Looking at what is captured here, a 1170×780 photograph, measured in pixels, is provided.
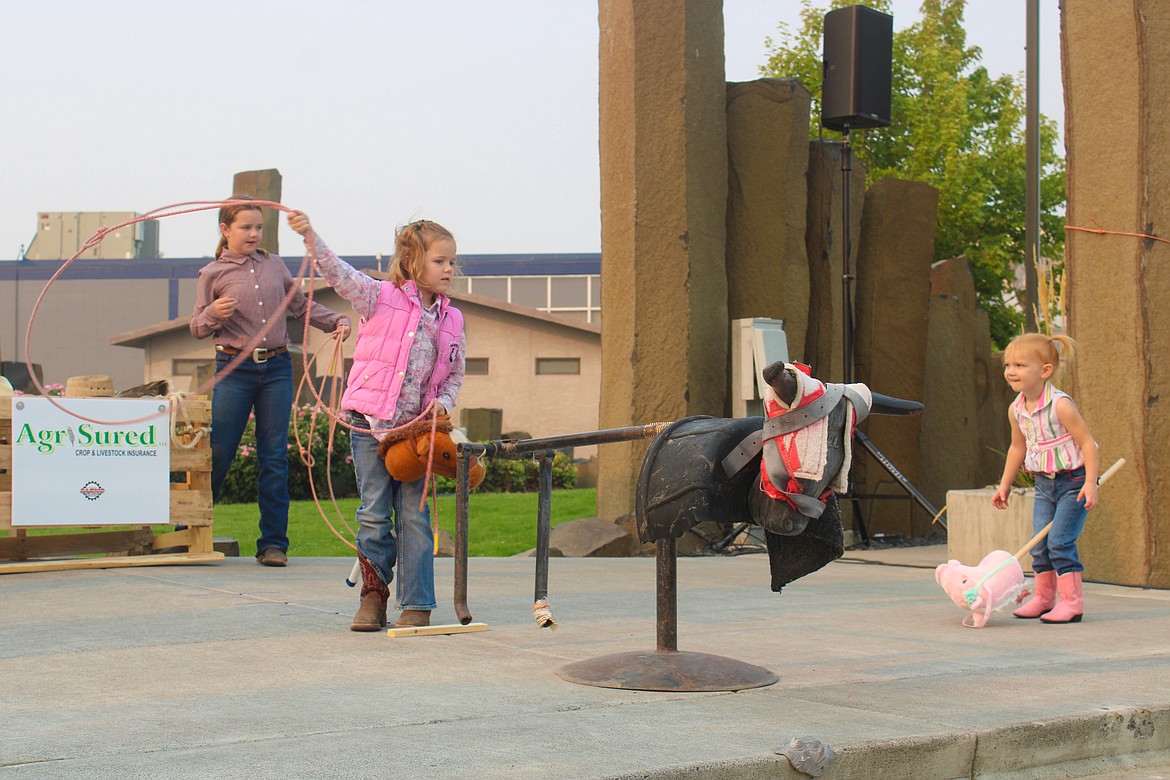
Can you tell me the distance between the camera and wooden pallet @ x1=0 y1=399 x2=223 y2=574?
24.3 feet

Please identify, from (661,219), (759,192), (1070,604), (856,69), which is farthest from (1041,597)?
(856,69)

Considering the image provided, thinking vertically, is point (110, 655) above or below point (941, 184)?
below

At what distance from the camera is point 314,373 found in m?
23.4

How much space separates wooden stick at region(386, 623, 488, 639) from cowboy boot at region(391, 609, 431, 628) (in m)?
0.04

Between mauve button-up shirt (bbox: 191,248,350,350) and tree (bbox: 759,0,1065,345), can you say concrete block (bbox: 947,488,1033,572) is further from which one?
tree (bbox: 759,0,1065,345)

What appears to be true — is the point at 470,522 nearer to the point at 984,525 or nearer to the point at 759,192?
the point at 759,192

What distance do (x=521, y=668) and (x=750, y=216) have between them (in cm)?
635

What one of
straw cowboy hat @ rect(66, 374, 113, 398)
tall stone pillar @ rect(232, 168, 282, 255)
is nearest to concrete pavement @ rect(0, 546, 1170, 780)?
straw cowboy hat @ rect(66, 374, 113, 398)

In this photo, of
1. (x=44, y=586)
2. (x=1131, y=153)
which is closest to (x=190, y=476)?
(x=44, y=586)

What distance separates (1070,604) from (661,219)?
4.51 meters

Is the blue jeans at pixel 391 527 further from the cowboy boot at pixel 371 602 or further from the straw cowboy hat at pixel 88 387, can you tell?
the straw cowboy hat at pixel 88 387

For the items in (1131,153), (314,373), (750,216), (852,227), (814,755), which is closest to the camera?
(814,755)

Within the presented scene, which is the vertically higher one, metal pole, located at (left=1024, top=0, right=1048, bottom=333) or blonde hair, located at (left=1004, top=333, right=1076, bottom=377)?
metal pole, located at (left=1024, top=0, right=1048, bottom=333)

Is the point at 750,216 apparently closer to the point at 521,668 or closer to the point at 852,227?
the point at 852,227
